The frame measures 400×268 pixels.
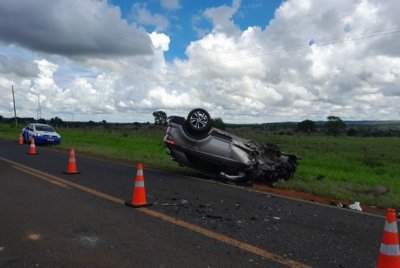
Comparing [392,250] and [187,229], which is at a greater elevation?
[392,250]

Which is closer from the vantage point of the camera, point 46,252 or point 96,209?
point 46,252

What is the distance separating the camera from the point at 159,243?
547cm

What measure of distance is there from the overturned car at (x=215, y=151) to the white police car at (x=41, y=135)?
17875mm

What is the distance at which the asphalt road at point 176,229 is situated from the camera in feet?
16.2

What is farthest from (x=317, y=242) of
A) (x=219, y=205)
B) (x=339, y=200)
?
(x=339, y=200)

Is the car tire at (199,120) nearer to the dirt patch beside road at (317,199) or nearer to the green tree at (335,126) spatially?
the dirt patch beside road at (317,199)

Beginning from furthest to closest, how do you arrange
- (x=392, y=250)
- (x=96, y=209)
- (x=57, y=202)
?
1. (x=57, y=202)
2. (x=96, y=209)
3. (x=392, y=250)

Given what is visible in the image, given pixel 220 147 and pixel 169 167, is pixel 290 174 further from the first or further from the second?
pixel 169 167

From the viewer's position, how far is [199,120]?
11703 mm

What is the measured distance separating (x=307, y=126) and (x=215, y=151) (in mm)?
86980

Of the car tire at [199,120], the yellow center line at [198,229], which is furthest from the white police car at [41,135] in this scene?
the car tire at [199,120]

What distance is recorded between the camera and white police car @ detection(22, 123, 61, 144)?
27.5 meters

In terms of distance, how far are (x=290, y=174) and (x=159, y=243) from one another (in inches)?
304

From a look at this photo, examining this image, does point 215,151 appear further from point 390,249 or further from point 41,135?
point 41,135
